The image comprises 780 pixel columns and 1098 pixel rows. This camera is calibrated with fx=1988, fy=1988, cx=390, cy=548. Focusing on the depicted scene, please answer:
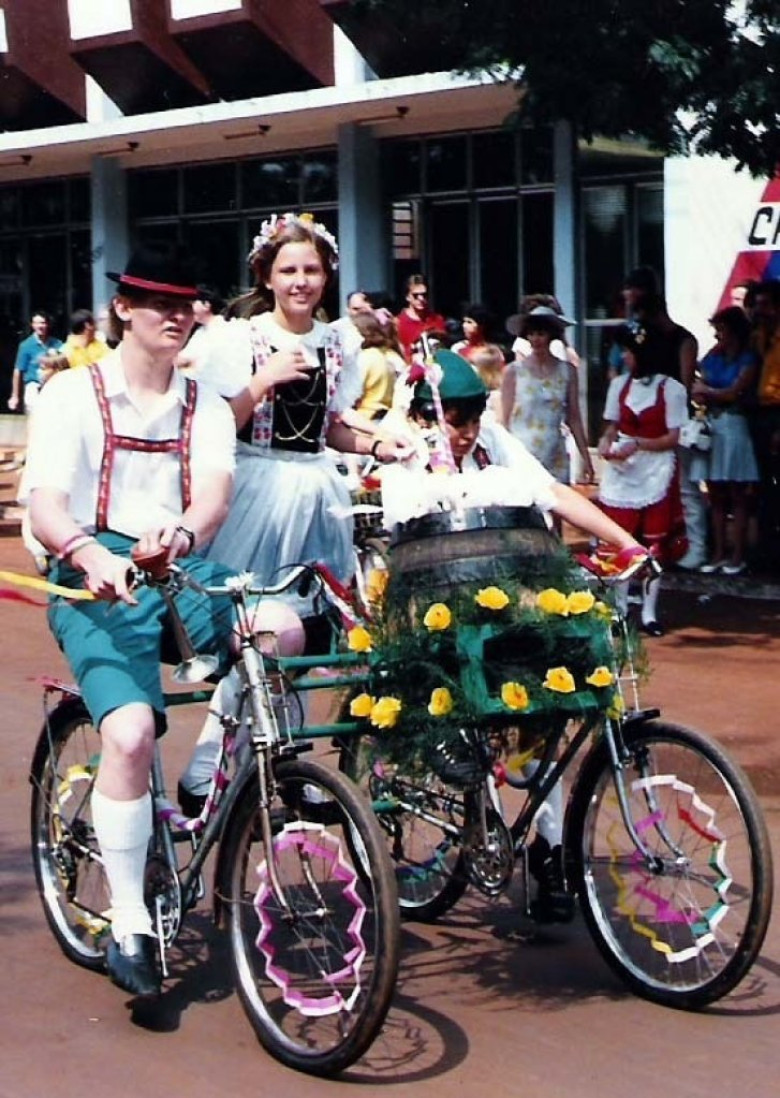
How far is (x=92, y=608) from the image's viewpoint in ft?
16.7

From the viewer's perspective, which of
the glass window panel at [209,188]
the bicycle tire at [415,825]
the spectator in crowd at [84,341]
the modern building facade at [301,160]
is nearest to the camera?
the bicycle tire at [415,825]

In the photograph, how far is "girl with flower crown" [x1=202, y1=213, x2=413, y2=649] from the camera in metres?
6.11

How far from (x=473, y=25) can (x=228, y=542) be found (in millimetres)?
6275

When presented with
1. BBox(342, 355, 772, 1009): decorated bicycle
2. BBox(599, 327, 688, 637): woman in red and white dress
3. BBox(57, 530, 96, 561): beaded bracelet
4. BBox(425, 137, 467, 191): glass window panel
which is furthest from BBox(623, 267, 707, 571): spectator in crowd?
BBox(425, 137, 467, 191): glass window panel

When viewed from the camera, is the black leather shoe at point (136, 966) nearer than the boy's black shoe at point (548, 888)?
Yes

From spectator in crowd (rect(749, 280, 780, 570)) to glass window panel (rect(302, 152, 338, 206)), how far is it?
1034 centimetres

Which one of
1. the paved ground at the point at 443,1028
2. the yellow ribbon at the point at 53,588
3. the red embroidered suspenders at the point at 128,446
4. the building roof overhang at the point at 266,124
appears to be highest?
the building roof overhang at the point at 266,124

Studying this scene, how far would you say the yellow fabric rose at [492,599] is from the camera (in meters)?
4.87

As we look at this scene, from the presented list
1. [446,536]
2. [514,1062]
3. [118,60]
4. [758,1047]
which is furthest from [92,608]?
[118,60]

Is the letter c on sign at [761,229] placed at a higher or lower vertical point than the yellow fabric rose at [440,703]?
higher

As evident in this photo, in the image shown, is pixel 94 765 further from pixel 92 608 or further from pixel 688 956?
pixel 688 956

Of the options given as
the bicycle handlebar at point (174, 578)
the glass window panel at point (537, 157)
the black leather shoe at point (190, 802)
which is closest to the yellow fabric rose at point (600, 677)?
the bicycle handlebar at point (174, 578)

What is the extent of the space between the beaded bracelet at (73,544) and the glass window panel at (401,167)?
17863mm

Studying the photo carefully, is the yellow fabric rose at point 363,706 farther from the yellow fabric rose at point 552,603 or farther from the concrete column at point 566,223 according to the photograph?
the concrete column at point 566,223
